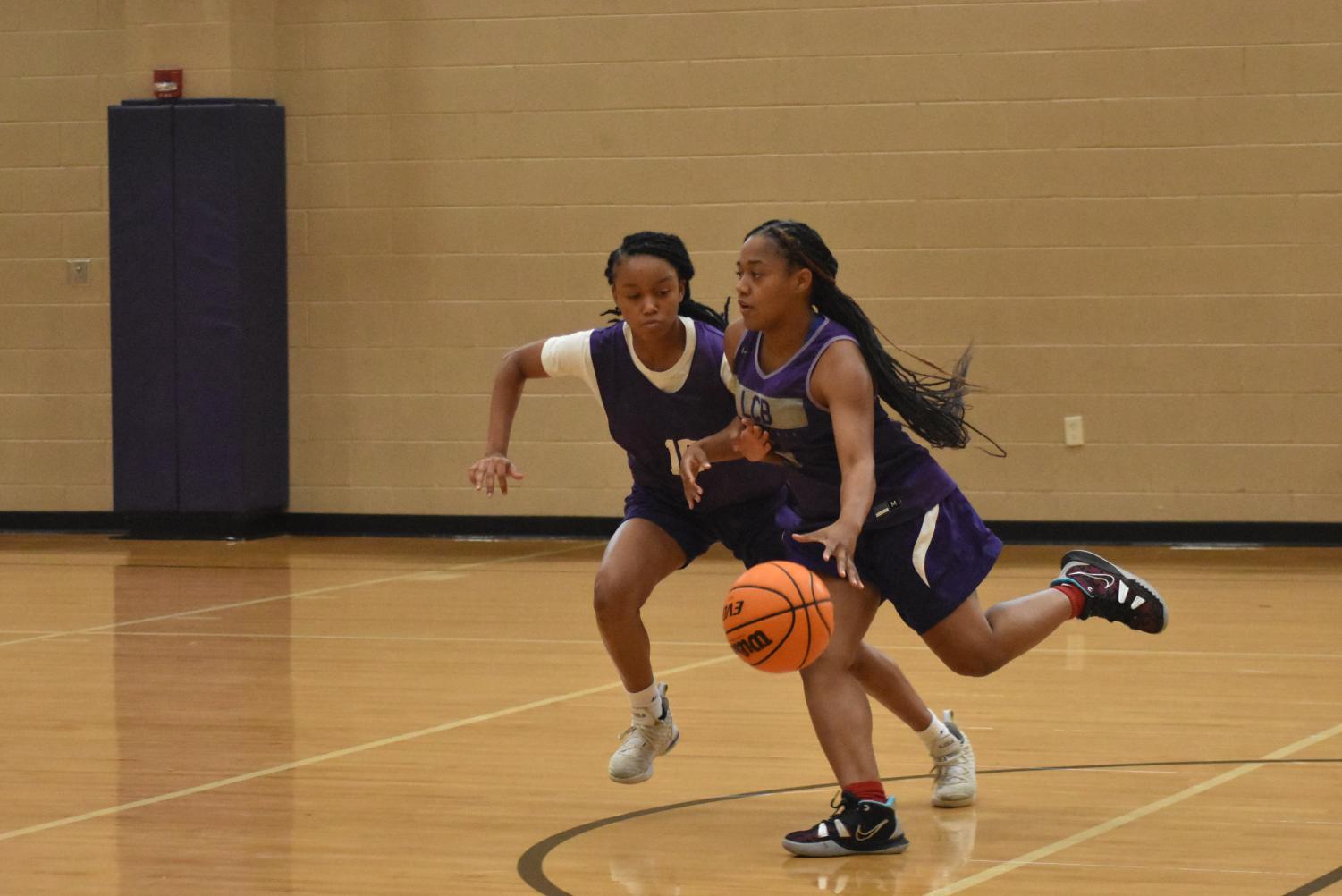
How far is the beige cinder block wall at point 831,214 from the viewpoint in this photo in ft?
30.0

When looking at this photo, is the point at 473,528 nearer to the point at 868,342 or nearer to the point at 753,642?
the point at 868,342

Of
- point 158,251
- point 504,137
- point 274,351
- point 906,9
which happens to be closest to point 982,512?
point 906,9

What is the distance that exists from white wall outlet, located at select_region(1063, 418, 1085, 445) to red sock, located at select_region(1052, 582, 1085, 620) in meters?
5.24

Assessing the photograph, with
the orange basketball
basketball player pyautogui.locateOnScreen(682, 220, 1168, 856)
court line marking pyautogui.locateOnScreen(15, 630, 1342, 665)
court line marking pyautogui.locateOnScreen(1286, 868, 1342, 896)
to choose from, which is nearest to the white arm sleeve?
basketball player pyautogui.locateOnScreen(682, 220, 1168, 856)

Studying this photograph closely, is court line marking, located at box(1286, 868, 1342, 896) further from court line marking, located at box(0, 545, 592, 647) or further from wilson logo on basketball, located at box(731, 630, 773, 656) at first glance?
court line marking, located at box(0, 545, 592, 647)

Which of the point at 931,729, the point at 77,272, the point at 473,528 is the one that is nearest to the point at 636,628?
the point at 931,729

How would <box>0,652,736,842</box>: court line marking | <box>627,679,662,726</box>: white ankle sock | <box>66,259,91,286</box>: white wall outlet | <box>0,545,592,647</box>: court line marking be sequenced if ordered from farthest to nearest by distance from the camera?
1. <box>66,259,91,286</box>: white wall outlet
2. <box>0,545,592,647</box>: court line marking
3. <box>627,679,662,726</box>: white ankle sock
4. <box>0,652,736,842</box>: court line marking

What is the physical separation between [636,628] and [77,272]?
6.94 m

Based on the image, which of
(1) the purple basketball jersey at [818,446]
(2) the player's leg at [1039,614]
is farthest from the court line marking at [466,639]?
(1) the purple basketball jersey at [818,446]

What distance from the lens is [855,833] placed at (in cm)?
368

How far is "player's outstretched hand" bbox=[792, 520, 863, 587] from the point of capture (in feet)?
11.5

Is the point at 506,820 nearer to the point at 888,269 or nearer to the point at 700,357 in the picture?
the point at 700,357

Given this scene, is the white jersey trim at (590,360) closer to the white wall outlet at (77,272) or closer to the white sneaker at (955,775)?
the white sneaker at (955,775)

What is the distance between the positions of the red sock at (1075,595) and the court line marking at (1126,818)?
0.44 m
